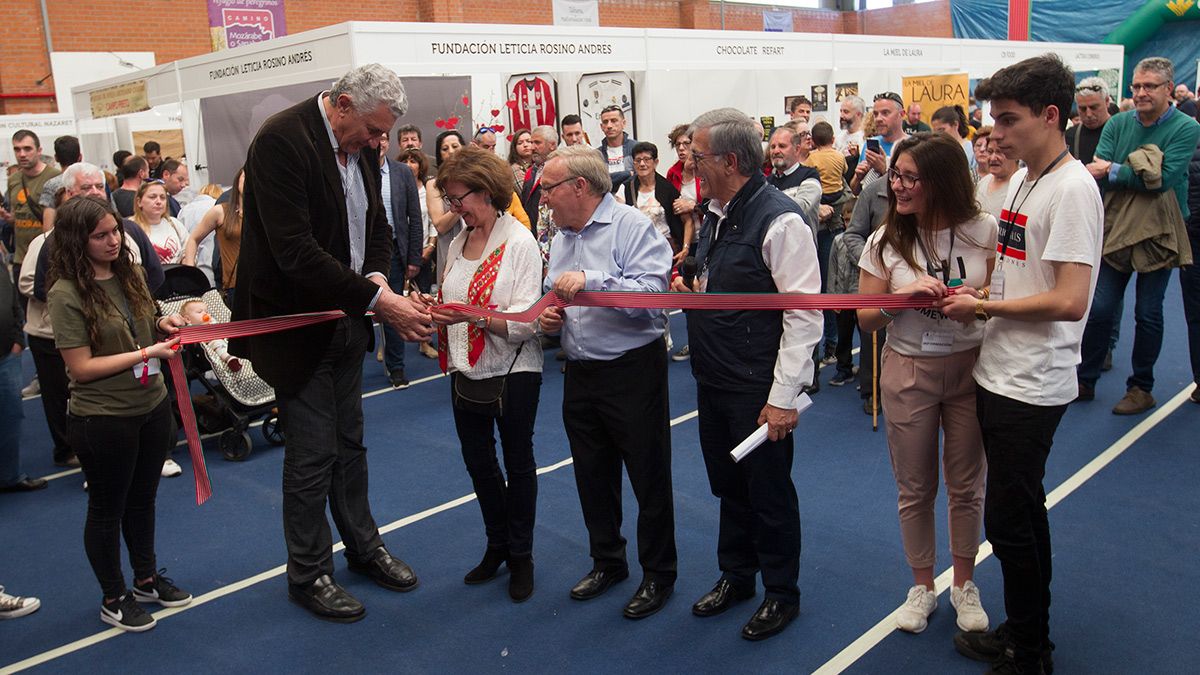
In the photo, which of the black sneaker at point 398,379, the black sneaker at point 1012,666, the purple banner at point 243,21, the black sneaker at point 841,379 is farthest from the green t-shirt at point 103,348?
the purple banner at point 243,21

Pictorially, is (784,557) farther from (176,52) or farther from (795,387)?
(176,52)

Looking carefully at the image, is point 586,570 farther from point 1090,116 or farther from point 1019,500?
point 1090,116

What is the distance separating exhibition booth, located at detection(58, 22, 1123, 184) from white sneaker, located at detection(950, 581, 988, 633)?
21.3 ft

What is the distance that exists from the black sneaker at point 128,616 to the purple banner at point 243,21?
1647 centimetres

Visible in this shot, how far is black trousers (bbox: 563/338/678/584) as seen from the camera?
10.9 ft

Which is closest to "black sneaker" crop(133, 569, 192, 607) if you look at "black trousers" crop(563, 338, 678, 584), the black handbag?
the black handbag

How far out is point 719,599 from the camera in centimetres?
342

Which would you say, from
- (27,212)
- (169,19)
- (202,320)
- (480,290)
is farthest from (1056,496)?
(169,19)

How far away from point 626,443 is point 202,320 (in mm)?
2795

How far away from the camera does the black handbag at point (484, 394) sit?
3430 millimetres

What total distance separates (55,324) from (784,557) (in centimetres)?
275

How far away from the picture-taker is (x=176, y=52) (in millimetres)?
17500

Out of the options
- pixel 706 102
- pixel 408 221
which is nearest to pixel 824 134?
pixel 408 221

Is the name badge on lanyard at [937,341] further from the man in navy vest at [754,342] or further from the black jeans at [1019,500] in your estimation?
the man in navy vest at [754,342]
